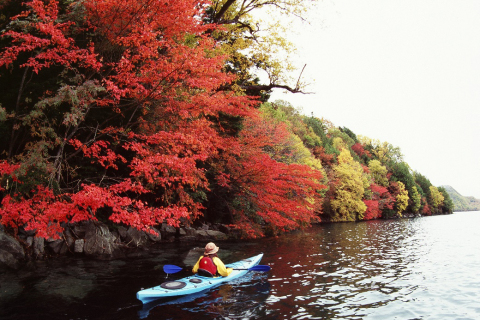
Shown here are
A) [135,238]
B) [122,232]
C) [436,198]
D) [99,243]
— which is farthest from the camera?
[436,198]

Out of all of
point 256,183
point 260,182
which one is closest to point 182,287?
point 260,182

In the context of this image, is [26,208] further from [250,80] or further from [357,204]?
[357,204]

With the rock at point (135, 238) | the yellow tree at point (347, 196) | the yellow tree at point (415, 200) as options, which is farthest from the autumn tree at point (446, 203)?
the rock at point (135, 238)

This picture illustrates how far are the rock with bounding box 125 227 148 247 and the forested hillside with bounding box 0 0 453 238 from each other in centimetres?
121

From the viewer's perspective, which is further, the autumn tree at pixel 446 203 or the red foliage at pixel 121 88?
the autumn tree at pixel 446 203

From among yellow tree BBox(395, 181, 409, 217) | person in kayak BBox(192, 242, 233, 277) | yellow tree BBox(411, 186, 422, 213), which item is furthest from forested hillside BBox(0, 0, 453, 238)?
yellow tree BBox(411, 186, 422, 213)

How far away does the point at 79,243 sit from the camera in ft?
37.5

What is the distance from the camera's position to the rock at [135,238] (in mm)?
14000

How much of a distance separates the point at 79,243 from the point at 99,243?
0.66 meters

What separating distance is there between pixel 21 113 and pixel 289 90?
12987mm

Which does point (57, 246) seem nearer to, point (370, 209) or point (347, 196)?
point (347, 196)

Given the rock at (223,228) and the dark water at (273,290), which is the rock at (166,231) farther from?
the dark water at (273,290)

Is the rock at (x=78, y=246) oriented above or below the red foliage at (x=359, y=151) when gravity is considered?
below

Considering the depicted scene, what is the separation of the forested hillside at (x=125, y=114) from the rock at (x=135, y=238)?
3.98 feet
